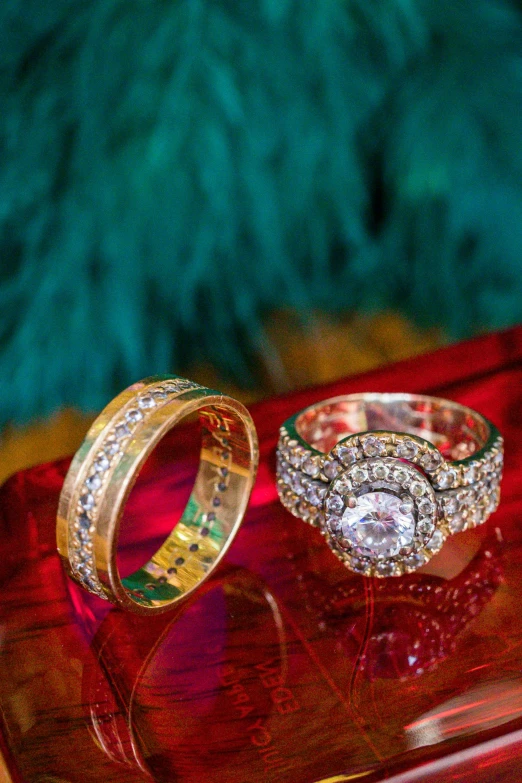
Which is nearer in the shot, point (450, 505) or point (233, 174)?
point (450, 505)

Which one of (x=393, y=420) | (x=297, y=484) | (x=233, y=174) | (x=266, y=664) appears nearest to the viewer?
(x=266, y=664)

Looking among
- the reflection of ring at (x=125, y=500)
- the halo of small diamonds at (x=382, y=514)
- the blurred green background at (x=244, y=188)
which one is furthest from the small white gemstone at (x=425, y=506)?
the blurred green background at (x=244, y=188)

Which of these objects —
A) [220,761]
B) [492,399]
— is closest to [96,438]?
[220,761]

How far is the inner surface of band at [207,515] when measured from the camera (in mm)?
522

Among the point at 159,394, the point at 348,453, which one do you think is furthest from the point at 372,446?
the point at 159,394

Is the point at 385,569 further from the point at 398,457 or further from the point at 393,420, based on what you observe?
the point at 393,420

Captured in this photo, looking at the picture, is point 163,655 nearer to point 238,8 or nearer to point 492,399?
point 492,399

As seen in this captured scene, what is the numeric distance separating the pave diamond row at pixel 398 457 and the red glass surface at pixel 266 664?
49 millimetres

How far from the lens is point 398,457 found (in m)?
0.51

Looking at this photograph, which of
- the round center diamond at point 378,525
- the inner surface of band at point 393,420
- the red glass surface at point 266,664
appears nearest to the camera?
the red glass surface at point 266,664

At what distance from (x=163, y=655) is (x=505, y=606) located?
0.19m

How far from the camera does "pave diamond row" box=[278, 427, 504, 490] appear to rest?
505 millimetres

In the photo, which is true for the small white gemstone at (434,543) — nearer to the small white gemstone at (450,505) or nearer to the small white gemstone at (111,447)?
the small white gemstone at (450,505)

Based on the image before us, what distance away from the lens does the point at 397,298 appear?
912 mm
